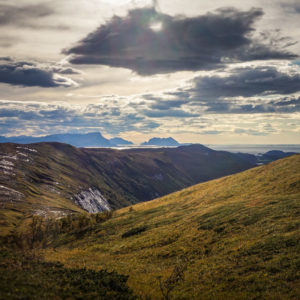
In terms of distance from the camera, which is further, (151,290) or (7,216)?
(7,216)

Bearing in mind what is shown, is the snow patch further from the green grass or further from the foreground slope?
the green grass

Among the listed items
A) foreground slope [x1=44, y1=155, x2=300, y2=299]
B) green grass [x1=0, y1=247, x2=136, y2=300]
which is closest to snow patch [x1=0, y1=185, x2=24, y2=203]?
foreground slope [x1=44, y1=155, x2=300, y2=299]

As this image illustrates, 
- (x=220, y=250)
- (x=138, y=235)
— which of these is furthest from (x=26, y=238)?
(x=220, y=250)

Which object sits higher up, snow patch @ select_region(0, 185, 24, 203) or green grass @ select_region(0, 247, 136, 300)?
green grass @ select_region(0, 247, 136, 300)

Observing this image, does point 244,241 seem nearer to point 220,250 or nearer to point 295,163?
point 220,250

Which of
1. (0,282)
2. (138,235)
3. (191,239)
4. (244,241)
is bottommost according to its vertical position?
(138,235)

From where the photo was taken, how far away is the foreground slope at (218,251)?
21250 millimetres

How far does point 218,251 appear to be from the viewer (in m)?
31.2

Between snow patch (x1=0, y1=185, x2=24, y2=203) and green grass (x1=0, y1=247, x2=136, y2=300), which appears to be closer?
green grass (x1=0, y1=247, x2=136, y2=300)

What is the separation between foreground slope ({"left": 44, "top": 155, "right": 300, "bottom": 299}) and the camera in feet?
69.7

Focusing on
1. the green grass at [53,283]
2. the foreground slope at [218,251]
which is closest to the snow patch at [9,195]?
the foreground slope at [218,251]

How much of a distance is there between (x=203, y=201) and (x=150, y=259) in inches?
1457

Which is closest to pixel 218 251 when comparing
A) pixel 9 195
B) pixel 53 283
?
pixel 53 283

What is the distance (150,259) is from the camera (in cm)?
3488
